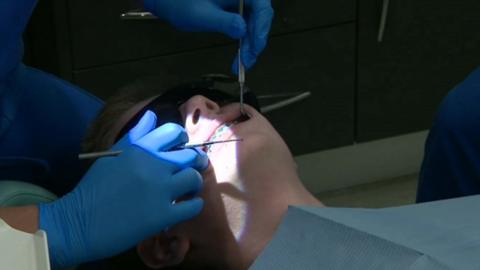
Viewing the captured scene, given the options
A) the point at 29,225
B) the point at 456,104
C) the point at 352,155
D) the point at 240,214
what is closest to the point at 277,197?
the point at 240,214

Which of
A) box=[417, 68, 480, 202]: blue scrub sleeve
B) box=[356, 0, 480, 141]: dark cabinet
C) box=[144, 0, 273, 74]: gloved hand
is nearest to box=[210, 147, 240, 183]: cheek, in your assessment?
box=[144, 0, 273, 74]: gloved hand

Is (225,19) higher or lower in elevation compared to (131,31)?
higher

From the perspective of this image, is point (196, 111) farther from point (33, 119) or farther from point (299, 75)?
point (299, 75)

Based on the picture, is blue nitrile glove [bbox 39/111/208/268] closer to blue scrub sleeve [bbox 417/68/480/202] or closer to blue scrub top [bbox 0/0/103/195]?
blue scrub top [bbox 0/0/103/195]

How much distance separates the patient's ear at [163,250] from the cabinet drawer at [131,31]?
3.76 ft

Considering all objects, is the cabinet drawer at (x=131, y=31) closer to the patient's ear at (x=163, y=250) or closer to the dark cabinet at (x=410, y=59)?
the dark cabinet at (x=410, y=59)

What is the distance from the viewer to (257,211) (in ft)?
5.19

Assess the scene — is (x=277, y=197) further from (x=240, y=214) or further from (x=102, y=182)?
(x=102, y=182)

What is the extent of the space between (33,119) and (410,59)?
1.70m

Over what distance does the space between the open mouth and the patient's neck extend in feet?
0.30

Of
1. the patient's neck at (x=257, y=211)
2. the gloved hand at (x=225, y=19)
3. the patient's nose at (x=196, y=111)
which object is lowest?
the patient's neck at (x=257, y=211)

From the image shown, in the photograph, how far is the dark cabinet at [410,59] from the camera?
3.04 metres

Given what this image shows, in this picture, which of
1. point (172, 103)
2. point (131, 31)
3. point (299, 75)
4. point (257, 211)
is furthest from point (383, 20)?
point (257, 211)

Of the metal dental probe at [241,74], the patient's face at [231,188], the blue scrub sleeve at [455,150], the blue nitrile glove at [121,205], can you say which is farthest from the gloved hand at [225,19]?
the blue scrub sleeve at [455,150]
